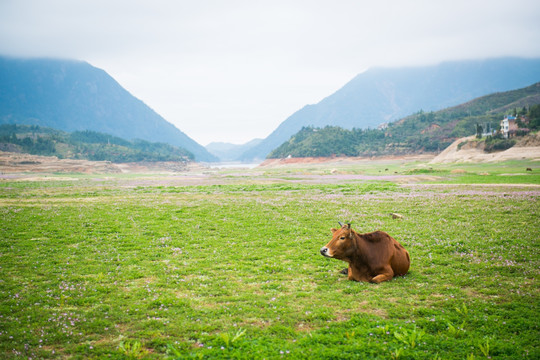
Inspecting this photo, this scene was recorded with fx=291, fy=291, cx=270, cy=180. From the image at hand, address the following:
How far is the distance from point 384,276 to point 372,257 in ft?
2.36

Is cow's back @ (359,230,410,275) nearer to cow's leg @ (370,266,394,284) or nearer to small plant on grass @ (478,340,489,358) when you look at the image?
cow's leg @ (370,266,394,284)

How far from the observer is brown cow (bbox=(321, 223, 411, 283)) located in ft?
32.7

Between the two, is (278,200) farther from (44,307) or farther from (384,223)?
(44,307)

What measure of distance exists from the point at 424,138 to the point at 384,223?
577 feet

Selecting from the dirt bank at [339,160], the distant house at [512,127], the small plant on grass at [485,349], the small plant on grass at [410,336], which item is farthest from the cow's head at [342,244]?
the dirt bank at [339,160]

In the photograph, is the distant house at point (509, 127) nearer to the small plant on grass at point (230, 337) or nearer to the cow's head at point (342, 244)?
the cow's head at point (342, 244)

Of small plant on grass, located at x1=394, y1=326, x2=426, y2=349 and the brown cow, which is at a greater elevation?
the brown cow

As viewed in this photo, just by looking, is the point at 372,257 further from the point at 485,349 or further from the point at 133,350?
the point at 133,350

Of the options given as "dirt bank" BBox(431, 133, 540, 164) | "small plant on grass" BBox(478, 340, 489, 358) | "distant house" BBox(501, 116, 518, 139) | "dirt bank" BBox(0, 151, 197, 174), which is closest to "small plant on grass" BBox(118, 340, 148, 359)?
"small plant on grass" BBox(478, 340, 489, 358)

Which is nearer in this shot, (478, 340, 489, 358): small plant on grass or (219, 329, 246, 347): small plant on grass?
(478, 340, 489, 358): small plant on grass

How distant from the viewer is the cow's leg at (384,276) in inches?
392

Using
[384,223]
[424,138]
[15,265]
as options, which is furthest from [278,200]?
[424,138]

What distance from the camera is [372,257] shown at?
10344 millimetres

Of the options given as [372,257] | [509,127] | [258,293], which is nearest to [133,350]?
[258,293]
